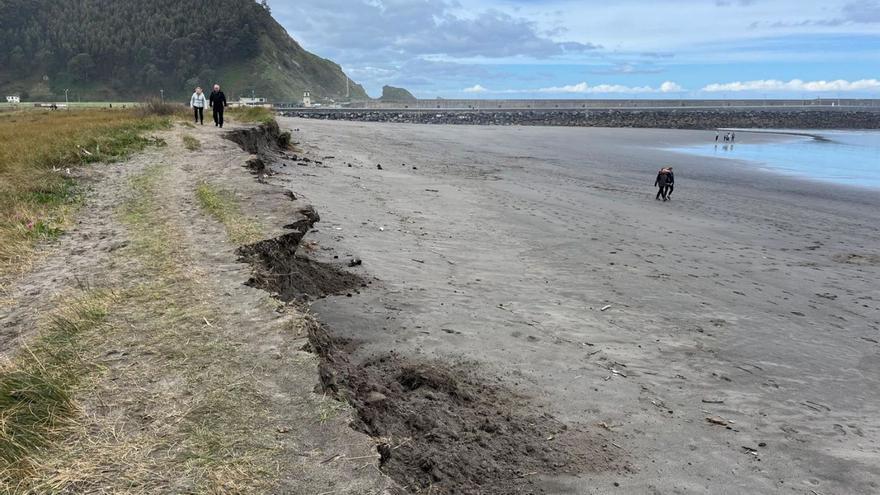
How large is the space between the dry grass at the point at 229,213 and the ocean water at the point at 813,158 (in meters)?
25.0

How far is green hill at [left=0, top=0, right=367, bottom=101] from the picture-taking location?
146 meters

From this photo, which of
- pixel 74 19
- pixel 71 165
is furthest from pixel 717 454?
pixel 74 19

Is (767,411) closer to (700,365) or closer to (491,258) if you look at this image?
(700,365)

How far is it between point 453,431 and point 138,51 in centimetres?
17063

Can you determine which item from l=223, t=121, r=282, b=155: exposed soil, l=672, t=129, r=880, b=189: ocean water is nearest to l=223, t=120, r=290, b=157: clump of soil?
l=223, t=121, r=282, b=155: exposed soil

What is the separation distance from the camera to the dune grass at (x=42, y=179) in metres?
7.51

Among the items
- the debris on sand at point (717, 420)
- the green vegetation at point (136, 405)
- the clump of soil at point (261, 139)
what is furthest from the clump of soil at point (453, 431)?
the clump of soil at point (261, 139)

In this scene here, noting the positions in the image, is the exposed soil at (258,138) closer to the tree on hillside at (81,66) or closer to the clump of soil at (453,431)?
the clump of soil at (453,431)

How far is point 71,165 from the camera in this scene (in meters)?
13.3

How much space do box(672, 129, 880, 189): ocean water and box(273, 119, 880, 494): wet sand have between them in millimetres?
9886

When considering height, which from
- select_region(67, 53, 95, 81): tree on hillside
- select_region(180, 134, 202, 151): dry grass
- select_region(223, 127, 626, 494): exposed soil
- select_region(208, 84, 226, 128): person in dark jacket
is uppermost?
select_region(67, 53, 95, 81): tree on hillside

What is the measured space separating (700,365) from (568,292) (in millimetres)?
2688

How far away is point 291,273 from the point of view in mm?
7562

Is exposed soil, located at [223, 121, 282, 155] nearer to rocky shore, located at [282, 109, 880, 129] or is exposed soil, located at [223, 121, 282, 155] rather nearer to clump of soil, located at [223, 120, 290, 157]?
clump of soil, located at [223, 120, 290, 157]
